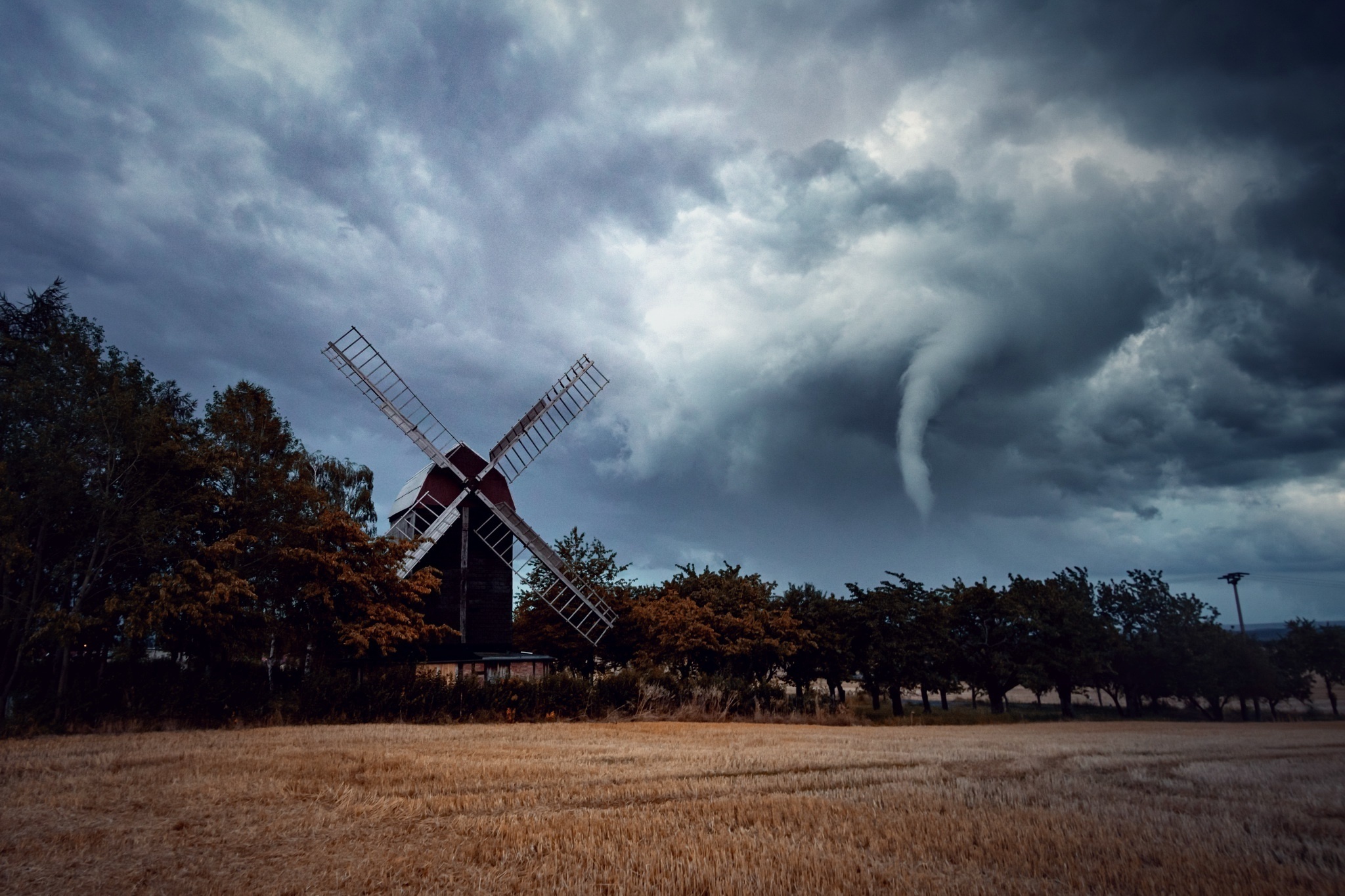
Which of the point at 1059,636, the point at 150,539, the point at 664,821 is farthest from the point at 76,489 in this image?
the point at 1059,636

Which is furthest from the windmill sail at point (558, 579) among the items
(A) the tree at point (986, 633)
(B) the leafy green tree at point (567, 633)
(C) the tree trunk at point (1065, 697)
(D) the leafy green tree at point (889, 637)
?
(C) the tree trunk at point (1065, 697)

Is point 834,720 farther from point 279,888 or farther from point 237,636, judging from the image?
point 279,888

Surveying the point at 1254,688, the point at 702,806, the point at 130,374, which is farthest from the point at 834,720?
the point at 1254,688

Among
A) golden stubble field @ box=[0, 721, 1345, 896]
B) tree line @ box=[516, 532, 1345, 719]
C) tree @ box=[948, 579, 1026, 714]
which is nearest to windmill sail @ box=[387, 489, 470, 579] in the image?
tree line @ box=[516, 532, 1345, 719]

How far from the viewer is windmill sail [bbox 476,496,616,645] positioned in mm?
34344

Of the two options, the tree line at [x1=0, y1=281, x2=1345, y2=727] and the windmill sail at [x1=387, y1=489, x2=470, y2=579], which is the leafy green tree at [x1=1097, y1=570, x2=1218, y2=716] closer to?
the tree line at [x1=0, y1=281, x2=1345, y2=727]

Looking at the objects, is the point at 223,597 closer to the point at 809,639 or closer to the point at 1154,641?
the point at 809,639

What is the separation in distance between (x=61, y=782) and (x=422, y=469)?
24.2 m

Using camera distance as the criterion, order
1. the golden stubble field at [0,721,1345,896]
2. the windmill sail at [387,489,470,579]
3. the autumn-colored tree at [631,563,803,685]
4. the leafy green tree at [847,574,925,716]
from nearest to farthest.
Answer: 1. the golden stubble field at [0,721,1345,896]
2. the windmill sail at [387,489,470,579]
3. the autumn-colored tree at [631,563,803,685]
4. the leafy green tree at [847,574,925,716]

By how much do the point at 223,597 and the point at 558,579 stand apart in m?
17.8

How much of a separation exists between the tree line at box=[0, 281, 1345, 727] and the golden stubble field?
5.89m

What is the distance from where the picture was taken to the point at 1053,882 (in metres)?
6.08

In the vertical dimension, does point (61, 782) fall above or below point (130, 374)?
below

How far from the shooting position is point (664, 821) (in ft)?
28.4
